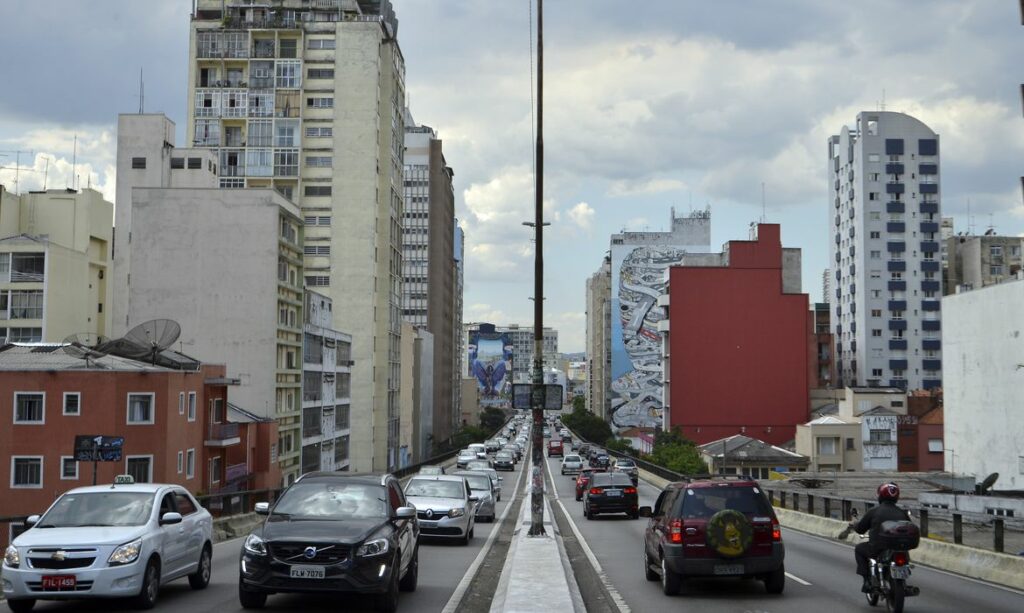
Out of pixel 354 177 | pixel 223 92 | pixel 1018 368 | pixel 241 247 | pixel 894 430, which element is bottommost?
pixel 894 430

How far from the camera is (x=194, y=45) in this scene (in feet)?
280

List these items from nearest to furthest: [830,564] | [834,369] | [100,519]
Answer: [100,519] → [830,564] → [834,369]

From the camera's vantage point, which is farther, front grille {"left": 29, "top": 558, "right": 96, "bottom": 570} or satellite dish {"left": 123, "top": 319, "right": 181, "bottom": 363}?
satellite dish {"left": 123, "top": 319, "right": 181, "bottom": 363}

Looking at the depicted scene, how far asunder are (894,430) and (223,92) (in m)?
64.6

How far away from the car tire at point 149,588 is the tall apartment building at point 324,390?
55360 mm

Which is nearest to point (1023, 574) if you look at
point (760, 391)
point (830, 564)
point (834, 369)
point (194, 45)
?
point (830, 564)

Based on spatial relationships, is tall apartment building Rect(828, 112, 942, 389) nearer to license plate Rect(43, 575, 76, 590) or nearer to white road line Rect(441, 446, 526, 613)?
white road line Rect(441, 446, 526, 613)

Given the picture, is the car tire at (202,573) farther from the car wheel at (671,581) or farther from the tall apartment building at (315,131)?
the tall apartment building at (315,131)

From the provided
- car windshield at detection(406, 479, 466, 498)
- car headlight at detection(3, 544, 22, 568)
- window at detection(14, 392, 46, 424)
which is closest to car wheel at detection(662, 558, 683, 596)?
car headlight at detection(3, 544, 22, 568)

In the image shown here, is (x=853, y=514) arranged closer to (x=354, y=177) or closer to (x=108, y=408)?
(x=108, y=408)

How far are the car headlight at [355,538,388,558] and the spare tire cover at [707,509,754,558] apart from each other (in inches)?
179

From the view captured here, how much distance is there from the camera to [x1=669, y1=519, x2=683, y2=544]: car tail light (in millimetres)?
13884

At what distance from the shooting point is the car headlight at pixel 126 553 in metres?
11.5

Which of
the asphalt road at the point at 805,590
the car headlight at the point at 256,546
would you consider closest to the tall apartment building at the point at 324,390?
the asphalt road at the point at 805,590
